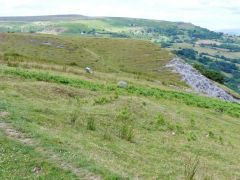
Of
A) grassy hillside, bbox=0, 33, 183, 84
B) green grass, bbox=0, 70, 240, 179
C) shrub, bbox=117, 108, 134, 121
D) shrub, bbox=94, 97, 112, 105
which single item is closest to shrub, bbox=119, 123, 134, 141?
green grass, bbox=0, 70, 240, 179

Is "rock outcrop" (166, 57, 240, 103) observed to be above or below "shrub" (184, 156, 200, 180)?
below

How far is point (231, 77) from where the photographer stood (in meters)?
178

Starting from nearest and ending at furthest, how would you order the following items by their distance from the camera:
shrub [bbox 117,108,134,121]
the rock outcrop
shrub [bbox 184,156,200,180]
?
shrub [bbox 184,156,200,180] → shrub [bbox 117,108,134,121] → the rock outcrop

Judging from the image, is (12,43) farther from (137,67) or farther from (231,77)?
(231,77)

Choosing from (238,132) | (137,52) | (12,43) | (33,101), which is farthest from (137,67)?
(33,101)

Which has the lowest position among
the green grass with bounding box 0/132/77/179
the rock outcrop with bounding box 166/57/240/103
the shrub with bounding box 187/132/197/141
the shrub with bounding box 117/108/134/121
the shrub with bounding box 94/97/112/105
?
the rock outcrop with bounding box 166/57/240/103

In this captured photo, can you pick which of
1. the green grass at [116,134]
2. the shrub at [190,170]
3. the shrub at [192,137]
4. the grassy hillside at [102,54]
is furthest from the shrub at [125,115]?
the grassy hillside at [102,54]

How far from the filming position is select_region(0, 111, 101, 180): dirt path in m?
7.28

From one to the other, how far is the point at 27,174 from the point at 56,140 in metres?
2.21

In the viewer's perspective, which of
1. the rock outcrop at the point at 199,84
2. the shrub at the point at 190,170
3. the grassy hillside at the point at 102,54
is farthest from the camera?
the rock outcrop at the point at 199,84

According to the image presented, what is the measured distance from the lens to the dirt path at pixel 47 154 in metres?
7.28

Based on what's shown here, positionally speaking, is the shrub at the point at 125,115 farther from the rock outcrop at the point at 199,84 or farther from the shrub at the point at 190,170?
the rock outcrop at the point at 199,84

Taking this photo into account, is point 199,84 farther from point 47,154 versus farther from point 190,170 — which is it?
point 47,154

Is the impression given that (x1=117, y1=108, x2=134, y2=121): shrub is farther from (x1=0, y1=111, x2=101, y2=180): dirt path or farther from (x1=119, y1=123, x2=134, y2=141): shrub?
(x1=0, y1=111, x2=101, y2=180): dirt path
